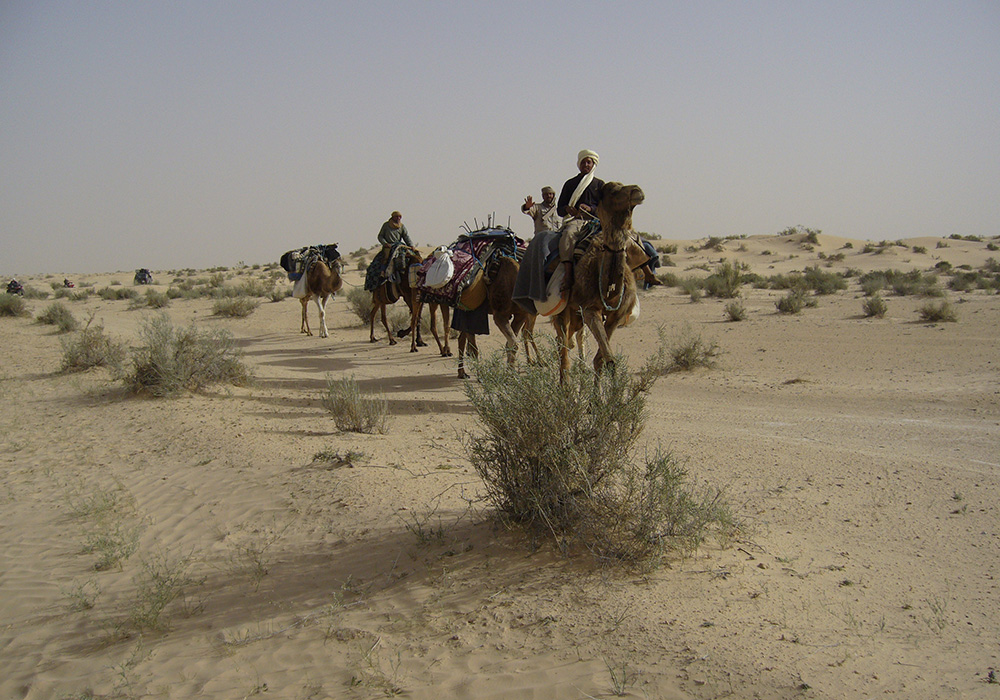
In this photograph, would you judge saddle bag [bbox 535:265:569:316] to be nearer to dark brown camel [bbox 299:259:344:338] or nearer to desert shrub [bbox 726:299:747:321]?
desert shrub [bbox 726:299:747:321]

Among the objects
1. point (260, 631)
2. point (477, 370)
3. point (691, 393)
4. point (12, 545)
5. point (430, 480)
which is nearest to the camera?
point (260, 631)

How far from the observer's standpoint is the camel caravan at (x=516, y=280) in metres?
6.62

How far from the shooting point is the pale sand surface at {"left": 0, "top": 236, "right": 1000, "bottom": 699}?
3.41 meters

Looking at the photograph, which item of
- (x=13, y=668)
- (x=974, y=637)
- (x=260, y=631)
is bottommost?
(x=13, y=668)

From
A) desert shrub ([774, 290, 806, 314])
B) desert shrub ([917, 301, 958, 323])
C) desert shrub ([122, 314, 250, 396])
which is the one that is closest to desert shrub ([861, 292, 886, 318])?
desert shrub ([917, 301, 958, 323])

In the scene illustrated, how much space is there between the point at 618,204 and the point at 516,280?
2.70 meters

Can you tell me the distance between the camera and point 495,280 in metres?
10.5

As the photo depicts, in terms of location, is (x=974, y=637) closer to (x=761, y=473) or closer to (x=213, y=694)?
(x=761, y=473)

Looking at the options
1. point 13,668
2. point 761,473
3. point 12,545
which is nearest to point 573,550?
point 761,473

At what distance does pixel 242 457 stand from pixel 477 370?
365 centimetres

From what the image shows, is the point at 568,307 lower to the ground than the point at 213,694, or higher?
higher

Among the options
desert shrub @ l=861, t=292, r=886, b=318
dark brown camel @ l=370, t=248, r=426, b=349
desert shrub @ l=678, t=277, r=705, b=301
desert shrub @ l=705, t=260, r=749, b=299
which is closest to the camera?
dark brown camel @ l=370, t=248, r=426, b=349

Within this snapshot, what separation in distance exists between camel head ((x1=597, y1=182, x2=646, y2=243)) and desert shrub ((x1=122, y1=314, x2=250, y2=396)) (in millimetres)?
6821

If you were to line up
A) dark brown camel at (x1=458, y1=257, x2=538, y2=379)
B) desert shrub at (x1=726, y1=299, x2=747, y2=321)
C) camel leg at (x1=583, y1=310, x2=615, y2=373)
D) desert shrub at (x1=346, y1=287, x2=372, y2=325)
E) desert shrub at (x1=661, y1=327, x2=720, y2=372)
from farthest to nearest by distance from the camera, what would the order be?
desert shrub at (x1=346, y1=287, x2=372, y2=325)
desert shrub at (x1=726, y1=299, x2=747, y2=321)
desert shrub at (x1=661, y1=327, x2=720, y2=372)
dark brown camel at (x1=458, y1=257, x2=538, y2=379)
camel leg at (x1=583, y1=310, x2=615, y2=373)
